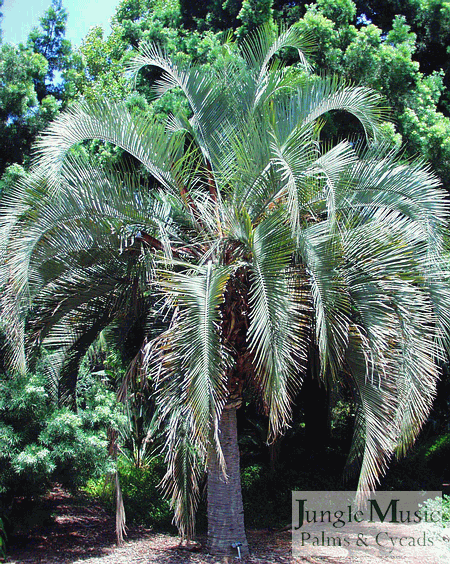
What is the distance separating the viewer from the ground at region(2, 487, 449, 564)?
6398 mm

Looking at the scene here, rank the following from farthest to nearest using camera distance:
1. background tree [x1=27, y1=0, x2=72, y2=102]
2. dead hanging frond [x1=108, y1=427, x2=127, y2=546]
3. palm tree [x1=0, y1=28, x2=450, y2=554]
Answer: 1. background tree [x1=27, y1=0, x2=72, y2=102]
2. dead hanging frond [x1=108, y1=427, x2=127, y2=546]
3. palm tree [x1=0, y1=28, x2=450, y2=554]

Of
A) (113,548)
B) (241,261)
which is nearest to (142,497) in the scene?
(113,548)

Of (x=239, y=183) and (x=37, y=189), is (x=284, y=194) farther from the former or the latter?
(x=37, y=189)

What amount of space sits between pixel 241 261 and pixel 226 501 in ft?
9.10

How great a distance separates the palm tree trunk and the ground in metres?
0.16

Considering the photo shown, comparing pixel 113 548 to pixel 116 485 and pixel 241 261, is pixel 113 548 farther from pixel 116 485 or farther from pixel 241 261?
pixel 241 261

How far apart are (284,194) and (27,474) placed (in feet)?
12.7

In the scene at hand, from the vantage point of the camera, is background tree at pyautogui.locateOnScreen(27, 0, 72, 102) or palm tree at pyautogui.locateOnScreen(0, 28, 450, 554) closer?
palm tree at pyautogui.locateOnScreen(0, 28, 450, 554)

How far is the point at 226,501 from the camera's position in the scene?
21.2ft

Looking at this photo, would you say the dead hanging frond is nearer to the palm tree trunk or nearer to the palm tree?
the palm tree

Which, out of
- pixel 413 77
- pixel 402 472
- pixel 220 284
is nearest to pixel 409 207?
pixel 220 284

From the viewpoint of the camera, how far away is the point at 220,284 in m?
5.08

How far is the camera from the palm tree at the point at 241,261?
5.04 m

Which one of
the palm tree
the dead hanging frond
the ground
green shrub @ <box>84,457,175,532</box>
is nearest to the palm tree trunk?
the palm tree
